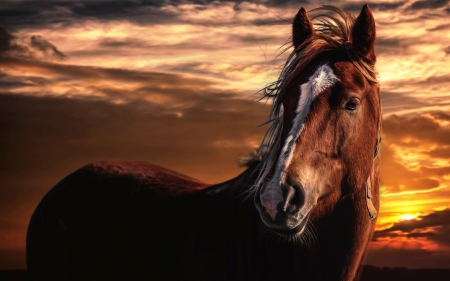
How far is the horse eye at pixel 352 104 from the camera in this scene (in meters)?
2.64

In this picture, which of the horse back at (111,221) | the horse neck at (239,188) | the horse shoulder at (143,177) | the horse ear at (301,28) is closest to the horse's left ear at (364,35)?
the horse ear at (301,28)

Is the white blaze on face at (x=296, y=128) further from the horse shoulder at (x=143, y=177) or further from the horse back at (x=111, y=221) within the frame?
the horse shoulder at (x=143, y=177)

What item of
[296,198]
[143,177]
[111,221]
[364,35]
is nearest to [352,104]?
[364,35]

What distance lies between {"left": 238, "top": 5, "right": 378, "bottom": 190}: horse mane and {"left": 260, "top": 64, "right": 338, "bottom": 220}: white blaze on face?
0.42 feet

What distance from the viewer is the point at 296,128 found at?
2.52m

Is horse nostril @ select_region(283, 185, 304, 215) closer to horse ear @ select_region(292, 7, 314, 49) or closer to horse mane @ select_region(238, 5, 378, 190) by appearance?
horse mane @ select_region(238, 5, 378, 190)

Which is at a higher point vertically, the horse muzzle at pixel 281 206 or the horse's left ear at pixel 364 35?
the horse's left ear at pixel 364 35

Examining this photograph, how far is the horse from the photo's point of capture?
8.21 ft

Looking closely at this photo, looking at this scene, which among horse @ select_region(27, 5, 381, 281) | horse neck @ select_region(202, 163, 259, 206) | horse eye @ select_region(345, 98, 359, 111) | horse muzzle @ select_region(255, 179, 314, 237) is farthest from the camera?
horse neck @ select_region(202, 163, 259, 206)

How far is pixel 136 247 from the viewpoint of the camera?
11.2ft

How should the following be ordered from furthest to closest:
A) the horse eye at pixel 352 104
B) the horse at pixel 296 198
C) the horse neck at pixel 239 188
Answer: the horse neck at pixel 239 188
the horse eye at pixel 352 104
the horse at pixel 296 198

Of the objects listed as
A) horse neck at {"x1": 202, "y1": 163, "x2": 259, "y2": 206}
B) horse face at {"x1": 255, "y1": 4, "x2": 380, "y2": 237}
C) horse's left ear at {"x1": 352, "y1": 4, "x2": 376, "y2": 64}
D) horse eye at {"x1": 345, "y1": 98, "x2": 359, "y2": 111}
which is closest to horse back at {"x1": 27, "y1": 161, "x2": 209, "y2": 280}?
horse neck at {"x1": 202, "y1": 163, "x2": 259, "y2": 206}

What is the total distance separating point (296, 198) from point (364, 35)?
3.00ft

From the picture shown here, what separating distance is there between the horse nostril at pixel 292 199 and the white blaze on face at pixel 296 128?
3 centimetres
